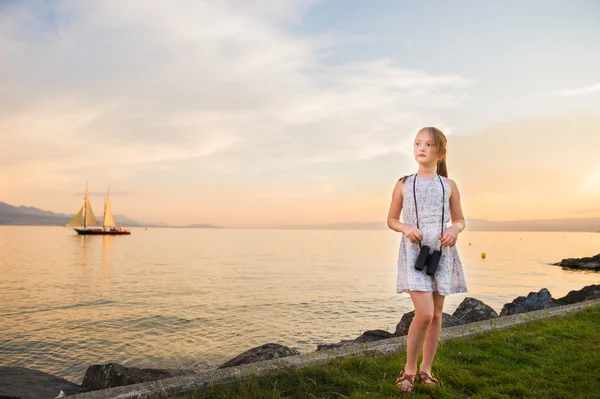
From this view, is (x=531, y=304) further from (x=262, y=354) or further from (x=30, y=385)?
(x=30, y=385)

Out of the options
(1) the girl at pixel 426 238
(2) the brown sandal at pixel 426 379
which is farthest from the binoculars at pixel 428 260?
(2) the brown sandal at pixel 426 379

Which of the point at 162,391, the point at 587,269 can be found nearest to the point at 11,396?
the point at 162,391

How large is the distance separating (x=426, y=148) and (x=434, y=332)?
5.46 ft

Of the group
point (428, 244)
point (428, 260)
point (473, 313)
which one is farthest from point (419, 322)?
point (473, 313)

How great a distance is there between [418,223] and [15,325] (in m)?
16.2

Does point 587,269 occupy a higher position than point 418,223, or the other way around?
point 418,223

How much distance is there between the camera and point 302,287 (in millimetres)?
25250

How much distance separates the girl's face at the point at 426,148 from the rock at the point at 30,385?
524cm

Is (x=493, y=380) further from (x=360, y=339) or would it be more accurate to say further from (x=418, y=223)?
(x=360, y=339)

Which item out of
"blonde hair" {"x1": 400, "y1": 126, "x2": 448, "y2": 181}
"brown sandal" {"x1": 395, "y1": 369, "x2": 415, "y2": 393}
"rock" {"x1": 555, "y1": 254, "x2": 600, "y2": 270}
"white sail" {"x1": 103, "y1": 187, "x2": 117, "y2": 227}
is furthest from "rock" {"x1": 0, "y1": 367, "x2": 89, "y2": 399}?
"white sail" {"x1": 103, "y1": 187, "x2": 117, "y2": 227}

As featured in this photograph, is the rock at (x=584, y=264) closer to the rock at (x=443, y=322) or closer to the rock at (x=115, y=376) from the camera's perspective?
the rock at (x=443, y=322)

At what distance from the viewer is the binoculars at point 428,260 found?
3.57 metres

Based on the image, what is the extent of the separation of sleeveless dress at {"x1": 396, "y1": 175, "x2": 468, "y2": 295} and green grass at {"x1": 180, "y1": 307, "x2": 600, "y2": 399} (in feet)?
3.24

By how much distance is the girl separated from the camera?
3.66 metres
